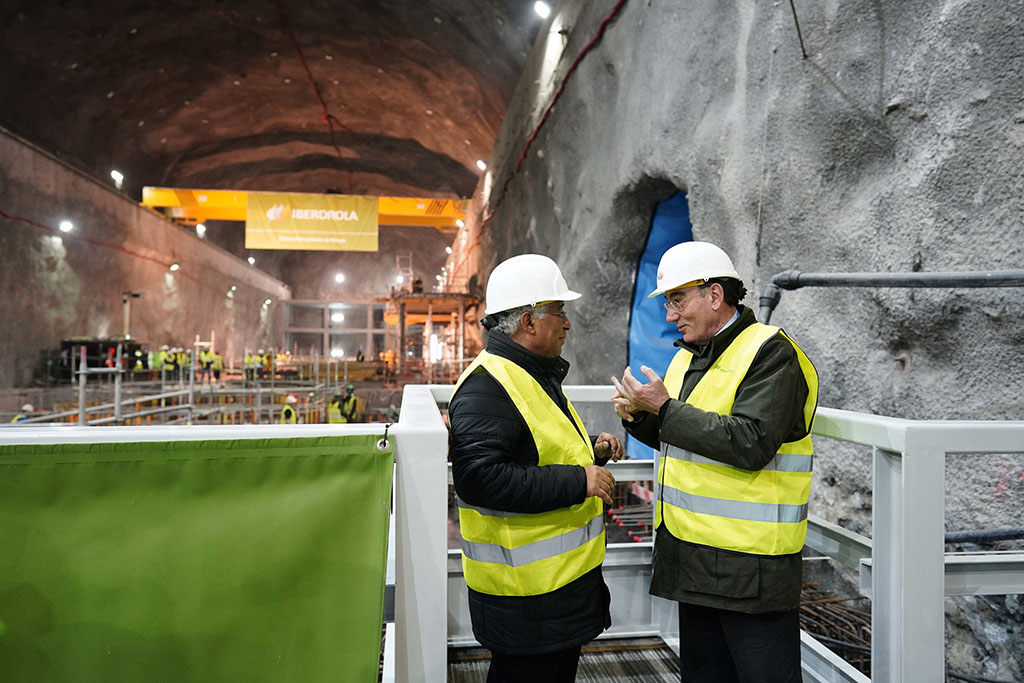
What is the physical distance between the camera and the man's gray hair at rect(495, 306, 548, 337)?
202cm

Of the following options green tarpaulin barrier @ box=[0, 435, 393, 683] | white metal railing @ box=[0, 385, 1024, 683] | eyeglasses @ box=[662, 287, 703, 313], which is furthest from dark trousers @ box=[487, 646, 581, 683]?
eyeglasses @ box=[662, 287, 703, 313]

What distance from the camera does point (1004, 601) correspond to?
2.54 m

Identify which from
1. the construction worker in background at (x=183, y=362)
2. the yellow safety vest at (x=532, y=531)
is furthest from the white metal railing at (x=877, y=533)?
the construction worker in background at (x=183, y=362)

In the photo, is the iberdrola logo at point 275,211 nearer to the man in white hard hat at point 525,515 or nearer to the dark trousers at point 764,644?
the man in white hard hat at point 525,515

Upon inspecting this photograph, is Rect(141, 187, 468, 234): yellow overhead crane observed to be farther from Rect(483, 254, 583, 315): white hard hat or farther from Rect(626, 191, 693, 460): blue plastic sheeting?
Rect(483, 254, 583, 315): white hard hat

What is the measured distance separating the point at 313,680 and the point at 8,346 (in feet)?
55.5

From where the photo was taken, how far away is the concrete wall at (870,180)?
259cm

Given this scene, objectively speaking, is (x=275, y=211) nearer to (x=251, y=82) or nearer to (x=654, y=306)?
(x=251, y=82)

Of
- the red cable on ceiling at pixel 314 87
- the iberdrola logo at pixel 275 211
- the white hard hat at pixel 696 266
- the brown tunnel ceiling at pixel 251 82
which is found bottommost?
the white hard hat at pixel 696 266

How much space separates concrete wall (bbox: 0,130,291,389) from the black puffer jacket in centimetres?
1633

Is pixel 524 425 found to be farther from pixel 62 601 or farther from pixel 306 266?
pixel 306 266

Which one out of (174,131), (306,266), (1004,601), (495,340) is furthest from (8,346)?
(306,266)

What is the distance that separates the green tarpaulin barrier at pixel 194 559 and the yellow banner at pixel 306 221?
657 inches

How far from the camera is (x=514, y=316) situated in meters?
2.02
